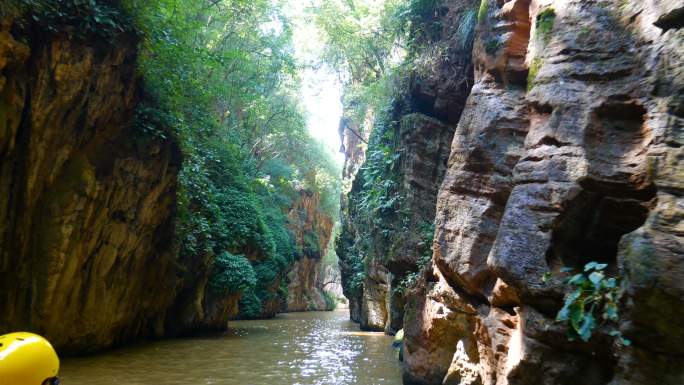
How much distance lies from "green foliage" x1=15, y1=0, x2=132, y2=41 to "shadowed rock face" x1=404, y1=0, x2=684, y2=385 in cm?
775

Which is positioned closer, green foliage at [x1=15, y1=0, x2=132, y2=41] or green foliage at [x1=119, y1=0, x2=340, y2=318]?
green foliage at [x1=15, y1=0, x2=132, y2=41]

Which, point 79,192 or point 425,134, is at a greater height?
point 425,134

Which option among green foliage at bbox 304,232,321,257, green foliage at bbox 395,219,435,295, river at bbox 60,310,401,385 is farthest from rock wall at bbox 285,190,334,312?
green foliage at bbox 395,219,435,295

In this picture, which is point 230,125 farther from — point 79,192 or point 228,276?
point 79,192

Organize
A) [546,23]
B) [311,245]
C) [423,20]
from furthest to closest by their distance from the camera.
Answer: [311,245] → [423,20] → [546,23]

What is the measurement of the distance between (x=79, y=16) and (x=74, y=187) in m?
3.52

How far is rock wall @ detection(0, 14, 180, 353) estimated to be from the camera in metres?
9.53

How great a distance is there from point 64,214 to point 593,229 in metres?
9.97

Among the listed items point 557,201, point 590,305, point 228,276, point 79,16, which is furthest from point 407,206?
point 228,276

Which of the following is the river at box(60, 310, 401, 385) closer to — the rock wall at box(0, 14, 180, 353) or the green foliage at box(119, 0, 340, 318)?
the rock wall at box(0, 14, 180, 353)

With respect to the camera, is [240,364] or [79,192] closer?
[79,192]

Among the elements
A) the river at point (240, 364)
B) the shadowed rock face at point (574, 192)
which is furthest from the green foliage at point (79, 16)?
the shadowed rock face at point (574, 192)

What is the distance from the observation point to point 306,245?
40.5 metres

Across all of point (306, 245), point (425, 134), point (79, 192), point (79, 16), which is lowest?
point (79, 192)
